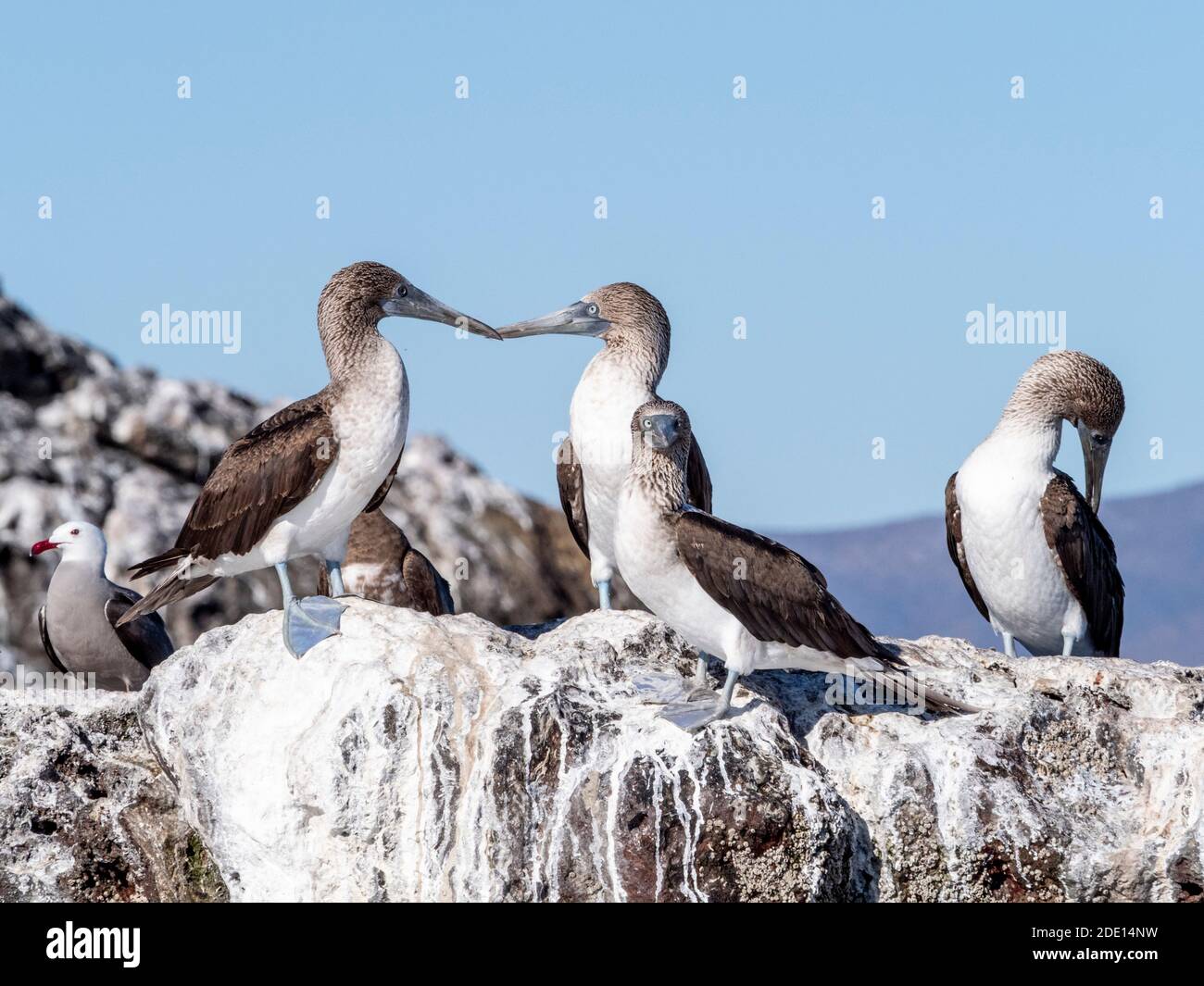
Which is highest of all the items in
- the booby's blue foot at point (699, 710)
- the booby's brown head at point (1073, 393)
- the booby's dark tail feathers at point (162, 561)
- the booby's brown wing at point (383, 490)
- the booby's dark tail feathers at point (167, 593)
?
the booby's brown head at point (1073, 393)

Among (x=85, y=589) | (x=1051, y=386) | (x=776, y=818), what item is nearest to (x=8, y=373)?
(x=85, y=589)

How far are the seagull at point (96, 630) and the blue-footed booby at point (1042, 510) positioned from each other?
252 inches

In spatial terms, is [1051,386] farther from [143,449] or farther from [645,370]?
[143,449]

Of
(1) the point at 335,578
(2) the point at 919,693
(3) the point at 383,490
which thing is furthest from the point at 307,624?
(2) the point at 919,693

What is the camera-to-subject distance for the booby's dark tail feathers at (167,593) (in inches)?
486

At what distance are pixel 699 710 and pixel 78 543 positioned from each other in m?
6.33

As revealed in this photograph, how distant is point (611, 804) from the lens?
409 inches

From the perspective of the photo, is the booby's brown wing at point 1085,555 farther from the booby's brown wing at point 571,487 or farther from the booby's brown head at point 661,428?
the booby's brown head at point 661,428

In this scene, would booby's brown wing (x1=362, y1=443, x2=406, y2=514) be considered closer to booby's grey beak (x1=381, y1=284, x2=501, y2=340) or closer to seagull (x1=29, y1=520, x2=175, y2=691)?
booby's grey beak (x1=381, y1=284, x2=501, y2=340)

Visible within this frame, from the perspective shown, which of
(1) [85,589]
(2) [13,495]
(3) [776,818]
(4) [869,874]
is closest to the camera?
(3) [776,818]

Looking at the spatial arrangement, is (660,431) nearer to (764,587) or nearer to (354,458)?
(764,587)

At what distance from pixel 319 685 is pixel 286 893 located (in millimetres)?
1234

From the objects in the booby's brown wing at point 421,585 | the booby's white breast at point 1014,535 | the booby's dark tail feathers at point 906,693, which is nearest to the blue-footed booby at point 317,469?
the booby's brown wing at point 421,585

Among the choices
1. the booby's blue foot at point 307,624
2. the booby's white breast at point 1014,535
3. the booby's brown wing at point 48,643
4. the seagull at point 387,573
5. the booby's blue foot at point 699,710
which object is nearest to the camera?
the booby's blue foot at point 699,710
